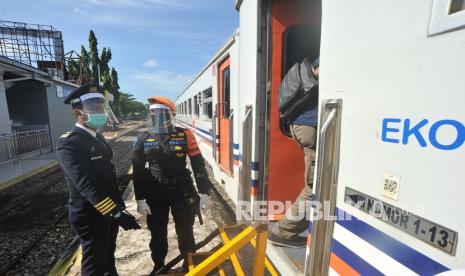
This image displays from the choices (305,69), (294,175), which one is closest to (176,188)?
(294,175)

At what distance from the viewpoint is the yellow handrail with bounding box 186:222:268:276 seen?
1.93 metres

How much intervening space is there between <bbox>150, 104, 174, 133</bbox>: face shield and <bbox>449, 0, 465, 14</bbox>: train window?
2183mm

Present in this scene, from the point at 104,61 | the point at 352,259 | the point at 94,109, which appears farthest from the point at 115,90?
the point at 352,259

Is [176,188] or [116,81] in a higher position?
[116,81]

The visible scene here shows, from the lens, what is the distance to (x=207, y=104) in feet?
20.5

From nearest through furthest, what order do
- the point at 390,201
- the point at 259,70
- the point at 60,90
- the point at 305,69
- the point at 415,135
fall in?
the point at 415,135, the point at 390,201, the point at 305,69, the point at 259,70, the point at 60,90

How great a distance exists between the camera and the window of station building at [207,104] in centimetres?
588

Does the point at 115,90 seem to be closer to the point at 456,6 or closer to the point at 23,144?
the point at 23,144

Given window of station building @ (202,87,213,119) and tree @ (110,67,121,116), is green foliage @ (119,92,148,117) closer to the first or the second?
tree @ (110,67,121,116)

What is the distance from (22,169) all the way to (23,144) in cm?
235

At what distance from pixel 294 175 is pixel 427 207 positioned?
1.92 meters

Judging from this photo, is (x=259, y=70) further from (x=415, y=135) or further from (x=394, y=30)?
(x=415, y=135)

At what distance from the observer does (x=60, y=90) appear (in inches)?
520

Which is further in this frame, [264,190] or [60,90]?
[60,90]
